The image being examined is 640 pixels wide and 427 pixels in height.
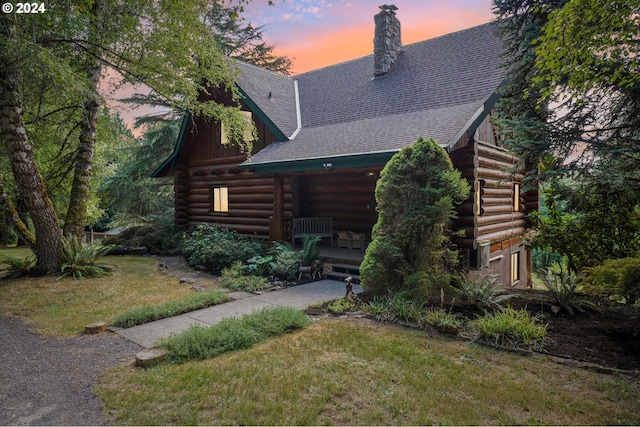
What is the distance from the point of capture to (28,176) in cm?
934

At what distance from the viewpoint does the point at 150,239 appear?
16.0 m

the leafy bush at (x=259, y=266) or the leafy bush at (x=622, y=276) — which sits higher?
the leafy bush at (x=622, y=276)

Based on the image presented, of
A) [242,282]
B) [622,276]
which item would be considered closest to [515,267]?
[622,276]

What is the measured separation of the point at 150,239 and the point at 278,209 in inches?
284

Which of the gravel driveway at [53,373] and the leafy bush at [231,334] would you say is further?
the leafy bush at [231,334]

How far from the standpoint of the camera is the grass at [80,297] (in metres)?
6.56

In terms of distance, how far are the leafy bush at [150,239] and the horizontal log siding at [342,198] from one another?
5651 millimetres

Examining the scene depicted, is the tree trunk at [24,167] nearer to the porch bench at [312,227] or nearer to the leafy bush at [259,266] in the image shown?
the leafy bush at [259,266]

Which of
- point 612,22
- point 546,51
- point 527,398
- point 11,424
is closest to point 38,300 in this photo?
point 11,424

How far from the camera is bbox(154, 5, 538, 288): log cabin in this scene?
9.38 meters

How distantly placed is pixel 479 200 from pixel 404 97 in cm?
410

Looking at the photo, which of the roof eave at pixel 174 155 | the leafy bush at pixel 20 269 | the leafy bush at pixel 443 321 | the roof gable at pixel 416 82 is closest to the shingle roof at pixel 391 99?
the roof gable at pixel 416 82

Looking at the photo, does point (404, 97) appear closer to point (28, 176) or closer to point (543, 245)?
point (543, 245)

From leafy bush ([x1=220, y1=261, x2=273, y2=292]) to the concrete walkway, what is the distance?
354 mm
